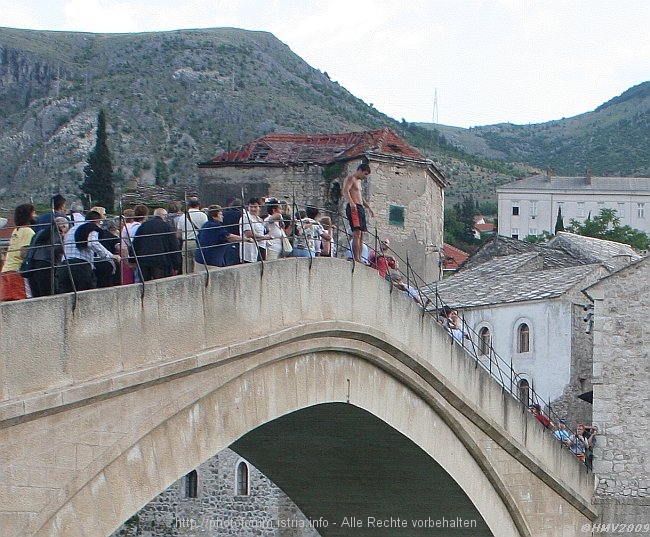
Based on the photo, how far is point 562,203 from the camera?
103 meters

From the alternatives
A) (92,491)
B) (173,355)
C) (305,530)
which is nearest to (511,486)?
(173,355)

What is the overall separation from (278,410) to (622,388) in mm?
10234

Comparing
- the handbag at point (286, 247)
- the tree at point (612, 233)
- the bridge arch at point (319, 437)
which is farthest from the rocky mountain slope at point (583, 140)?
the handbag at point (286, 247)

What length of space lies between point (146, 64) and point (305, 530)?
76772 mm

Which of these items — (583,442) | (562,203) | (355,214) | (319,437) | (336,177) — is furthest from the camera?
(562,203)

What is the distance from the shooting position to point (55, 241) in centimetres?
1181

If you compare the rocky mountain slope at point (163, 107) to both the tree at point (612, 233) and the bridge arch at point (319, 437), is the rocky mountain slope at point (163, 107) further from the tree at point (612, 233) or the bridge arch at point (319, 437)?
the bridge arch at point (319, 437)

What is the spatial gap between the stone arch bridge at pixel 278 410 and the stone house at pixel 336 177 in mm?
13401

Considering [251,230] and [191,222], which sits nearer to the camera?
[191,222]

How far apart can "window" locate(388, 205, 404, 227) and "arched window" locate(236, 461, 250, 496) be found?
39.7ft

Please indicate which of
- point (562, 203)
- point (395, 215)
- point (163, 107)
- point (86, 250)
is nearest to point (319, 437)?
point (86, 250)

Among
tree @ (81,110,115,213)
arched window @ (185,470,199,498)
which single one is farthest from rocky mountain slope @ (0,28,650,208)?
arched window @ (185,470,199,498)

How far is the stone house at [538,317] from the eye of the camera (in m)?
34.7

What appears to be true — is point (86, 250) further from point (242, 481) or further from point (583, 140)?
point (583, 140)
